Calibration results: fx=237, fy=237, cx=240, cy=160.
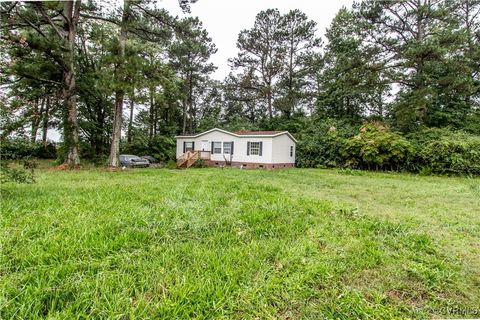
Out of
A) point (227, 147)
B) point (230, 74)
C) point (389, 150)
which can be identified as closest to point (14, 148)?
point (227, 147)

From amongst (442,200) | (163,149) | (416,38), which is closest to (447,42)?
(416,38)

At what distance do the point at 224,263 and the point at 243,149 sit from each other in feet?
47.7

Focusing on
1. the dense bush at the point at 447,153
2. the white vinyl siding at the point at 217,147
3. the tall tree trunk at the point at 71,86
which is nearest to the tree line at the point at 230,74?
the tall tree trunk at the point at 71,86

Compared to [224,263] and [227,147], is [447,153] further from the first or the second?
[224,263]

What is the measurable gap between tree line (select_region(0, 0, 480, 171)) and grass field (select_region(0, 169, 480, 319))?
8.70 feet

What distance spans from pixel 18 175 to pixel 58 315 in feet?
12.0

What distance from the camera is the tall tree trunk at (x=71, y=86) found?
10.7 meters

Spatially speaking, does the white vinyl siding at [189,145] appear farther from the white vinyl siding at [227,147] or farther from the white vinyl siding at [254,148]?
the white vinyl siding at [254,148]

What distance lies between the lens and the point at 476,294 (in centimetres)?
208

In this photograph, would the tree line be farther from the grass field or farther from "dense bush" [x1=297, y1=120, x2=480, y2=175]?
the grass field

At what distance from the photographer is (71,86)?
36.9ft

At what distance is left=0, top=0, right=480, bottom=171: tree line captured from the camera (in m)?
10.3

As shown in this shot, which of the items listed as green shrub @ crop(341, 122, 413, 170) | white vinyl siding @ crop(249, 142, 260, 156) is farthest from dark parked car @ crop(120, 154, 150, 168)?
green shrub @ crop(341, 122, 413, 170)

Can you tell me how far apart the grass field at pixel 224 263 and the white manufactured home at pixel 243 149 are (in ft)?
38.8
